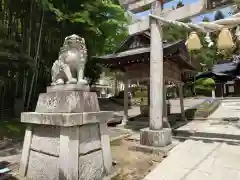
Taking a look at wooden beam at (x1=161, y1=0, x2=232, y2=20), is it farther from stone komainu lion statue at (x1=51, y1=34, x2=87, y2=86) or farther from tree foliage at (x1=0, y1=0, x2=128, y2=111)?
tree foliage at (x1=0, y1=0, x2=128, y2=111)

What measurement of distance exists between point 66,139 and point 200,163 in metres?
3.02

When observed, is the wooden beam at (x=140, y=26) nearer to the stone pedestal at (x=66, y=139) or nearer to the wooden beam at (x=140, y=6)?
the wooden beam at (x=140, y=6)

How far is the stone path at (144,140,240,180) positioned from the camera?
3.84m

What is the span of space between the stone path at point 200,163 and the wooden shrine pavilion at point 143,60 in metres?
3.86

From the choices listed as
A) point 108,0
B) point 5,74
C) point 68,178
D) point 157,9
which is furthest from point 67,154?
point 108,0

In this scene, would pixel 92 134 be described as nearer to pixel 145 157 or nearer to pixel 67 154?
pixel 67 154

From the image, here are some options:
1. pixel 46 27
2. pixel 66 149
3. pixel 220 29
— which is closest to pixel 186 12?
pixel 220 29

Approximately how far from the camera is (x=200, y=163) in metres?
4.47

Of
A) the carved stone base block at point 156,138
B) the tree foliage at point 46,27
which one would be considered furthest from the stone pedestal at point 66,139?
the tree foliage at point 46,27

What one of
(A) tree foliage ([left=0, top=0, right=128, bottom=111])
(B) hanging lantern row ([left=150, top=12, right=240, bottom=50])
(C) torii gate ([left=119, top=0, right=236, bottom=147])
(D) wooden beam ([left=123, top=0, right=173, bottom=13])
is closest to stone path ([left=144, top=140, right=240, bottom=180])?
(C) torii gate ([left=119, top=0, right=236, bottom=147])

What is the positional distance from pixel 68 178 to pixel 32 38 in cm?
1101

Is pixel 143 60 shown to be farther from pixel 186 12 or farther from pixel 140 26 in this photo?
pixel 186 12

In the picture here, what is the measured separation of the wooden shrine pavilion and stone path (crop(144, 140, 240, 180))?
386 centimetres

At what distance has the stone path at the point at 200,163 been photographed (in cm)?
384
